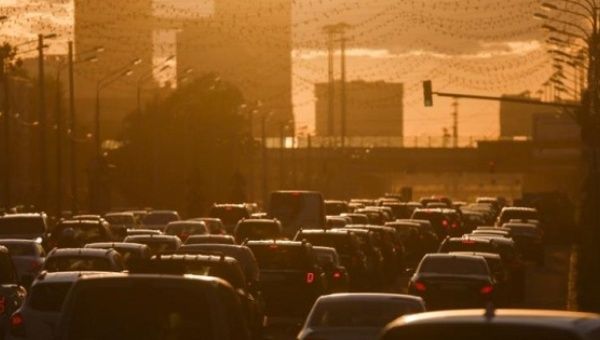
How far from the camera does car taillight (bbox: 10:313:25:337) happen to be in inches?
893

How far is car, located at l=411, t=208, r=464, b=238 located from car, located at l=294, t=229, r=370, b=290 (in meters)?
28.7

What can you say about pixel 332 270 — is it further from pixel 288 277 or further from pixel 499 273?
pixel 288 277

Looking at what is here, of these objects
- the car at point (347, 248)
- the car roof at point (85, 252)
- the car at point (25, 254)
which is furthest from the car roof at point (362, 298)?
the car at point (347, 248)

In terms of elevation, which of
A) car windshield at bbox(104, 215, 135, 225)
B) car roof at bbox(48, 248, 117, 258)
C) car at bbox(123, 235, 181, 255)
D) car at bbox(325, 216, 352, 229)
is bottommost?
car windshield at bbox(104, 215, 135, 225)

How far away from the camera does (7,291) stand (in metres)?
26.8

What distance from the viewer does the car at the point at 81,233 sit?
45.3 m

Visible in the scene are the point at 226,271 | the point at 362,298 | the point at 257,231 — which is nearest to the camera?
the point at 362,298

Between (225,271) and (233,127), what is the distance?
111 meters

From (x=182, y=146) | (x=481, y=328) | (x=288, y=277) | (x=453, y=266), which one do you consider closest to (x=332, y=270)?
(x=288, y=277)

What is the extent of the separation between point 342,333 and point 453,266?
42.4 ft

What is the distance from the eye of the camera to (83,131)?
599 feet

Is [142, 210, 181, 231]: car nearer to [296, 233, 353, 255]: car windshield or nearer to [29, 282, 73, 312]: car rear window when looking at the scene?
[296, 233, 353, 255]: car windshield

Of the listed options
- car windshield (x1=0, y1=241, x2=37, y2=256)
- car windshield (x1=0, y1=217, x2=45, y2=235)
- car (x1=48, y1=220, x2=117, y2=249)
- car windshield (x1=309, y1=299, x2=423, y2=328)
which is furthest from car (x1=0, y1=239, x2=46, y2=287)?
car windshield (x1=309, y1=299, x2=423, y2=328)

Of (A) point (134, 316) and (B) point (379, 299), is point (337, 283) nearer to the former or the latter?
(B) point (379, 299)
